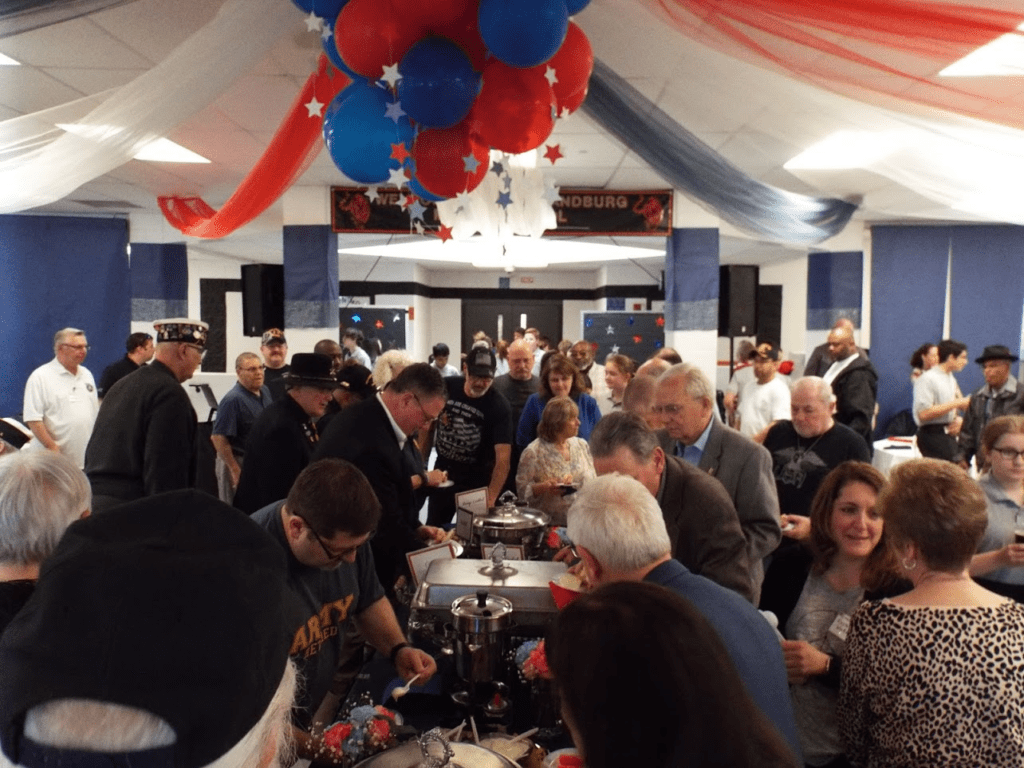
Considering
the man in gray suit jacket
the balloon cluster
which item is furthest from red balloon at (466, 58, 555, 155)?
the man in gray suit jacket

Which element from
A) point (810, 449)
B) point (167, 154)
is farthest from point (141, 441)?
point (167, 154)

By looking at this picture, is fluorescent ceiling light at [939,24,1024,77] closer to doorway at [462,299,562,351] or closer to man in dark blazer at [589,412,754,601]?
man in dark blazer at [589,412,754,601]

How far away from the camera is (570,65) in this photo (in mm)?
2211

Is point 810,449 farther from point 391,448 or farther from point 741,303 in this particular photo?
point 741,303

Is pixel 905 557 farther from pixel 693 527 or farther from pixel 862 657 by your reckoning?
pixel 693 527

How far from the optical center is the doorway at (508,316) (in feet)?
46.2

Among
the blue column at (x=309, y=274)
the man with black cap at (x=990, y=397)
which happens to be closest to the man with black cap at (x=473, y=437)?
the man with black cap at (x=990, y=397)

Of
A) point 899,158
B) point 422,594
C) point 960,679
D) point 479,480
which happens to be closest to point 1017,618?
point 960,679

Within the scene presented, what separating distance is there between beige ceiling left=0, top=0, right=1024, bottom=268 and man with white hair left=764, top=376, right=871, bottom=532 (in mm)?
1095

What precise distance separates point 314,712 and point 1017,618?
4.54 feet

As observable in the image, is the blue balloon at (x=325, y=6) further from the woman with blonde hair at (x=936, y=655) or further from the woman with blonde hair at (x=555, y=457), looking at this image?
the woman with blonde hair at (x=936, y=655)

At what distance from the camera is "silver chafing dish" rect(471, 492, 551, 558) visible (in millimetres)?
2367

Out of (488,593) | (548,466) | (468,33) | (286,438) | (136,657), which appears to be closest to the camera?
(136,657)

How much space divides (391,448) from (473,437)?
4.20 ft
